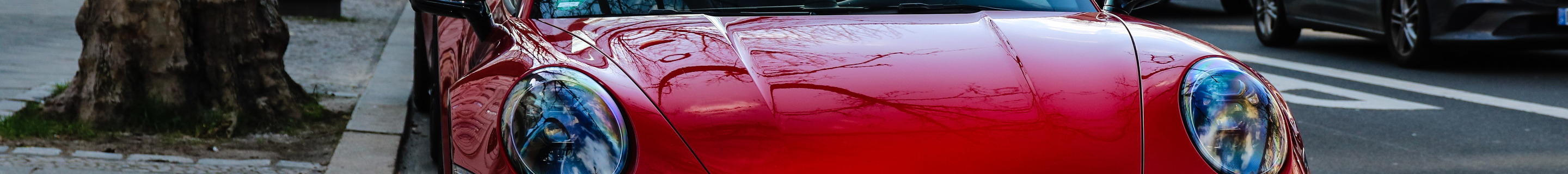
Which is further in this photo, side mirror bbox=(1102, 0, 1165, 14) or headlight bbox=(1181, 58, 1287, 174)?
side mirror bbox=(1102, 0, 1165, 14)

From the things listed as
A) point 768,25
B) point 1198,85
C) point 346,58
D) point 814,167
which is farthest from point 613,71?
point 346,58

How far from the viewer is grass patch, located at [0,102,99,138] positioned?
4.34 m

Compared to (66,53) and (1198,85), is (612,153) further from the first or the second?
(66,53)

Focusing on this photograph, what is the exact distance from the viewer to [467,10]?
2900 millimetres

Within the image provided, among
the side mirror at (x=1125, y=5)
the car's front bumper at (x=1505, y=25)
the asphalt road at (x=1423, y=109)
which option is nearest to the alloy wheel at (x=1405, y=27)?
the asphalt road at (x=1423, y=109)

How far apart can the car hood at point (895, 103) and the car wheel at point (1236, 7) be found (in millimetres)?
11679

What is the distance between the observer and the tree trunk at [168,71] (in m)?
4.43

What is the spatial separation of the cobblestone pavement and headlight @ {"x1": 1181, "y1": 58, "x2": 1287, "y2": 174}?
2.52 meters

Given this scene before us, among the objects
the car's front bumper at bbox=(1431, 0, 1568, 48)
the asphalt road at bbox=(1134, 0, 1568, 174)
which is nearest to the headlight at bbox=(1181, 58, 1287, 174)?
the asphalt road at bbox=(1134, 0, 1568, 174)

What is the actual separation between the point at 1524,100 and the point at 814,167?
515cm

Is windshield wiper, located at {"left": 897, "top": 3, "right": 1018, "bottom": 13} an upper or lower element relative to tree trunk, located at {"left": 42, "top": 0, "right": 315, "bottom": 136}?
upper

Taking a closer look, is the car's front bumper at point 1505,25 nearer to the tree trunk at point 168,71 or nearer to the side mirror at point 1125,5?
the side mirror at point 1125,5

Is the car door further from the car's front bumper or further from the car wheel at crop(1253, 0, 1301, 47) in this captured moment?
the car's front bumper

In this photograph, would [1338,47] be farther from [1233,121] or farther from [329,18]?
[1233,121]
